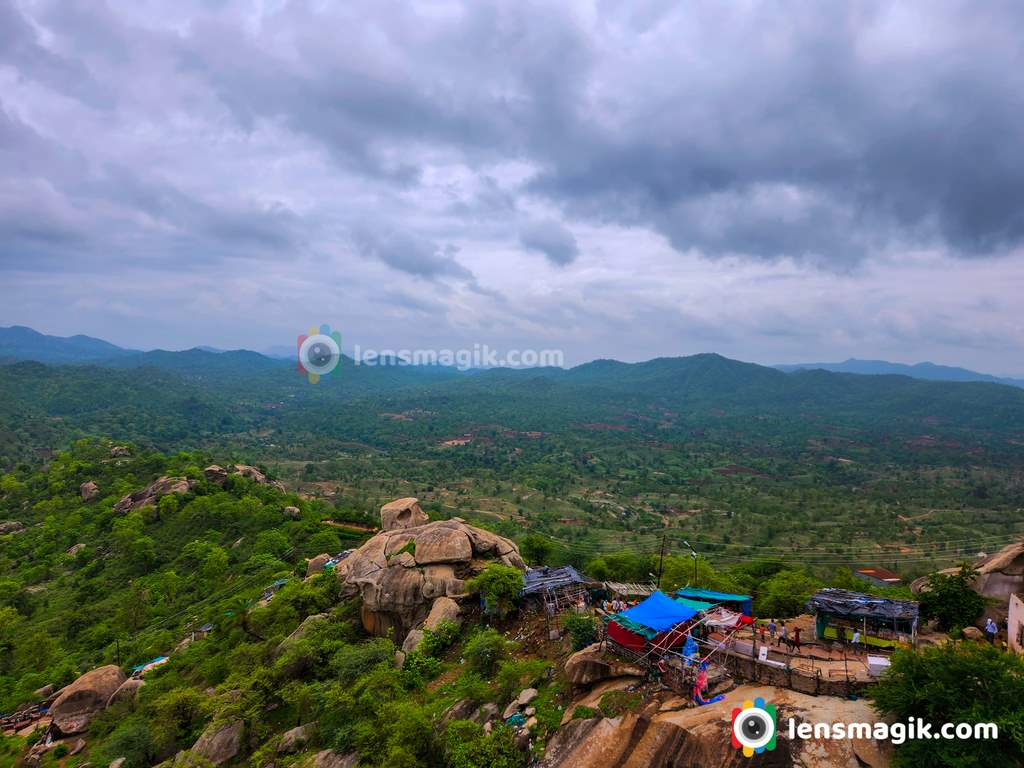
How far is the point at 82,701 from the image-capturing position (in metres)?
29.4

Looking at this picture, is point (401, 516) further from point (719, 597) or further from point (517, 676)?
point (719, 597)

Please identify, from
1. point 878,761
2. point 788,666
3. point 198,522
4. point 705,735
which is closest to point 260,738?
point 705,735

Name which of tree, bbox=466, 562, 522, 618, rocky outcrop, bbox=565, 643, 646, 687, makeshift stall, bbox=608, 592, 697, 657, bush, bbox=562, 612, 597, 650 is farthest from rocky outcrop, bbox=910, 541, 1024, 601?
tree, bbox=466, 562, 522, 618

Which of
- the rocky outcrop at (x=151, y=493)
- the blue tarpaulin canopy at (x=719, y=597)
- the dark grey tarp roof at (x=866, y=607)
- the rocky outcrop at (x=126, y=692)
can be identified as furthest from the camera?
the rocky outcrop at (x=151, y=493)

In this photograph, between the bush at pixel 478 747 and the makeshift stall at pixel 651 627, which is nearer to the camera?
the bush at pixel 478 747

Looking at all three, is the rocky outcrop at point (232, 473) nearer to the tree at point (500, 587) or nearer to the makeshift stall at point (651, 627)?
the tree at point (500, 587)

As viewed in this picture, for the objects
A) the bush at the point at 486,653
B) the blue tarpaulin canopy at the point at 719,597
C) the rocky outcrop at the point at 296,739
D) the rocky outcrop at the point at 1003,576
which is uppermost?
the rocky outcrop at the point at 1003,576

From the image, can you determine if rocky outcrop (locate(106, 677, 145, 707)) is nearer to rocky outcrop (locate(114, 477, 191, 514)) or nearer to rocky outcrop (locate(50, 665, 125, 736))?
rocky outcrop (locate(50, 665, 125, 736))

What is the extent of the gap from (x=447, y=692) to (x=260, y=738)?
1018 centimetres

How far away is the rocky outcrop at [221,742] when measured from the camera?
72.4 feet

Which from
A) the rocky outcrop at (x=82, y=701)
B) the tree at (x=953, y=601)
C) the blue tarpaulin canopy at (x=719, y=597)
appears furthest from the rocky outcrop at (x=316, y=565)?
the tree at (x=953, y=601)

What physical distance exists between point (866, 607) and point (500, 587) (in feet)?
52.1

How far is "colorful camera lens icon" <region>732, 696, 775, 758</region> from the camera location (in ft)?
41.5

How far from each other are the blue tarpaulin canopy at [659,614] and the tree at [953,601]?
11977mm
